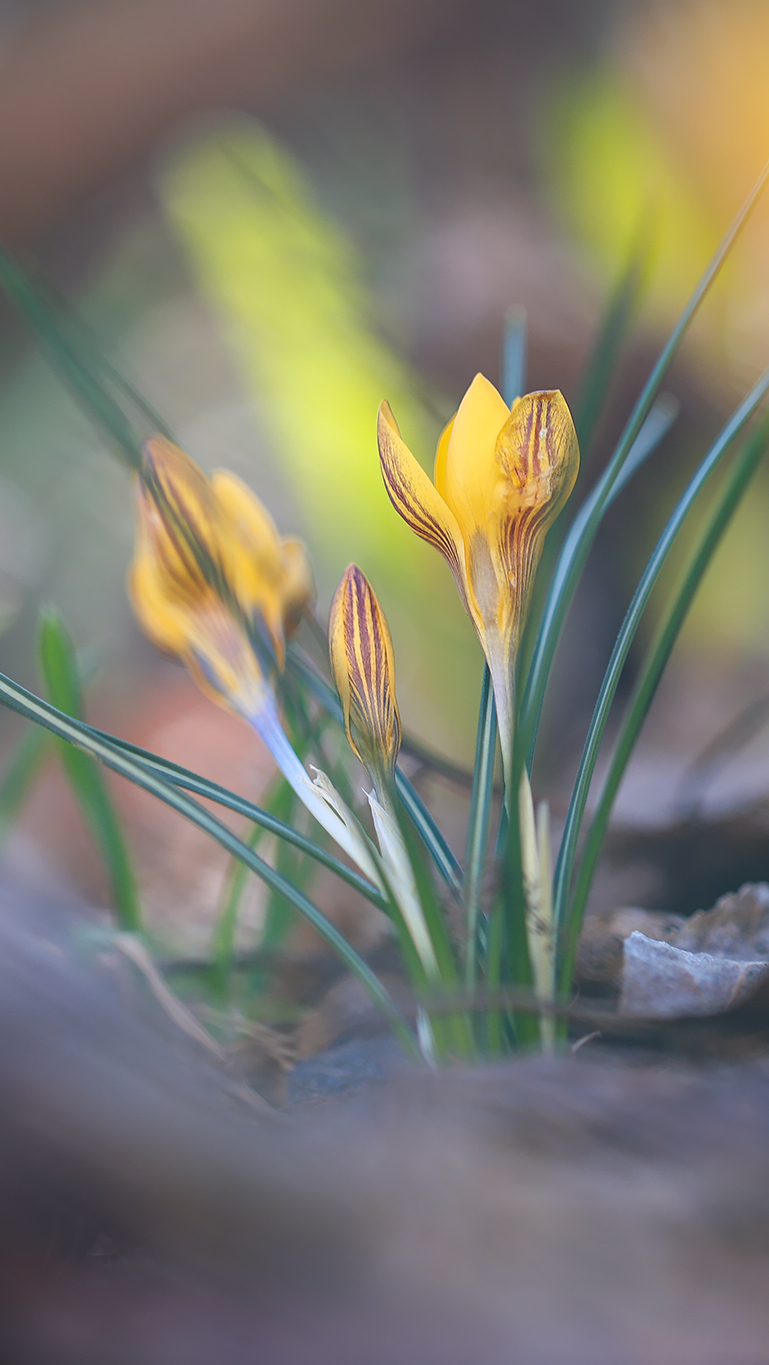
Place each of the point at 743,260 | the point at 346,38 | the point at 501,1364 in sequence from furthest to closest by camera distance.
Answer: the point at 346,38
the point at 743,260
the point at 501,1364

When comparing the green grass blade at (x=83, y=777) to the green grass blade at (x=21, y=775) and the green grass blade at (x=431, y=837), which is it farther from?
the green grass blade at (x=431, y=837)

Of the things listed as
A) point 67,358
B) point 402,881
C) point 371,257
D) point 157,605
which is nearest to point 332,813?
point 402,881

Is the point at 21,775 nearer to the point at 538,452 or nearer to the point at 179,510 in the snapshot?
the point at 179,510

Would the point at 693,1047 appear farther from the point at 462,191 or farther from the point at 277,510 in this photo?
the point at 462,191

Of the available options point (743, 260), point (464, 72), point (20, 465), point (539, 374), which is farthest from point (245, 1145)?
point (464, 72)

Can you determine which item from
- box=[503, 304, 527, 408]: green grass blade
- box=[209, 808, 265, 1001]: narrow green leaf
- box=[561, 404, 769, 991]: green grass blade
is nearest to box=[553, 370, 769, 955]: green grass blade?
box=[561, 404, 769, 991]: green grass blade
